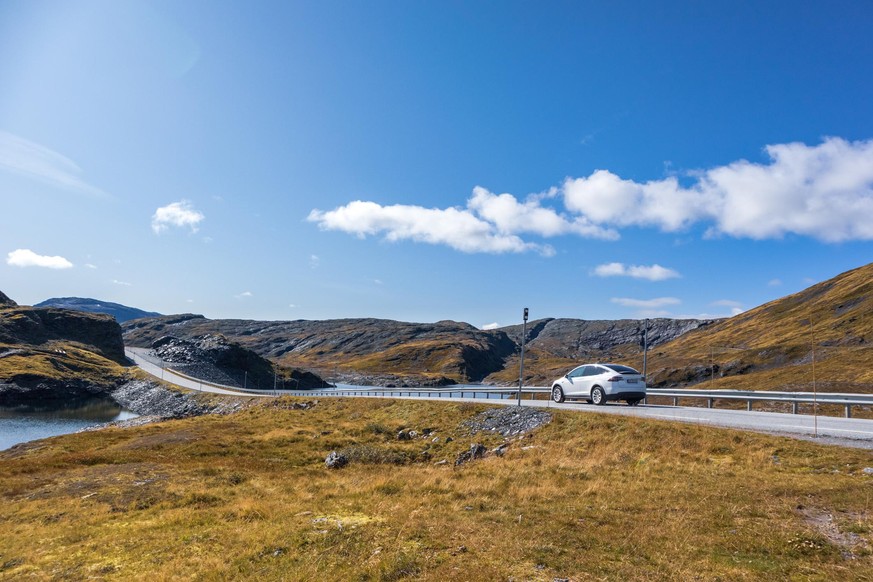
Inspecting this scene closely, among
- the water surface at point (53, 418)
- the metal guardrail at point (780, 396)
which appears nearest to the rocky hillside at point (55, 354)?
the water surface at point (53, 418)

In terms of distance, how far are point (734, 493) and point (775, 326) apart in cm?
15178

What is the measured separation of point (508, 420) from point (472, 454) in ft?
15.2

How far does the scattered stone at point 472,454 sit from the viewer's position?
20992mm

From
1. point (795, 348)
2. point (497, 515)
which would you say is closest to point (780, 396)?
point (497, 515)

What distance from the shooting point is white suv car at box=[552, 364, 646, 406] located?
2511cm

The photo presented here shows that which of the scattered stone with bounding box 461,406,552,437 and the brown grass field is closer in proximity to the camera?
the brown grass field

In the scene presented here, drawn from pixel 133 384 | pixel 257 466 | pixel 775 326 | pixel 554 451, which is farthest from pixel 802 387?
pixel 133 384

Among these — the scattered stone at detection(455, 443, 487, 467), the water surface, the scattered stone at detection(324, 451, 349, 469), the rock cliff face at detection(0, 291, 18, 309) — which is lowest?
the water surface

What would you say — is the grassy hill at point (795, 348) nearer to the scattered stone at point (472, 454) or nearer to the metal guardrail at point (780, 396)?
the metal guardrail at point (780, 396)

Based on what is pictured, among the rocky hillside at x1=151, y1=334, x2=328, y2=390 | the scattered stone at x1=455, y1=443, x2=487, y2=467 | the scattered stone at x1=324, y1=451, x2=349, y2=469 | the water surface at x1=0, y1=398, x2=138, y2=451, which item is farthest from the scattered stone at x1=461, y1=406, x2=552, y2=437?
the rocky hillside at x1=151, y1=334, x2=328, y2=390

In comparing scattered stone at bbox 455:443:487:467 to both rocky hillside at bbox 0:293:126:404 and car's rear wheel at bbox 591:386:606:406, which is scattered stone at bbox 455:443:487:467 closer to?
car's rear wheel at bbox 591:386:606:406

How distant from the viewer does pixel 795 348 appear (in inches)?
3644

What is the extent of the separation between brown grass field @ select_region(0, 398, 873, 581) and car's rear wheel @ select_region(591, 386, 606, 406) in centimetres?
402

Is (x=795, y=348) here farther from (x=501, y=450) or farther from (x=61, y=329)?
(x=61, y=329)
